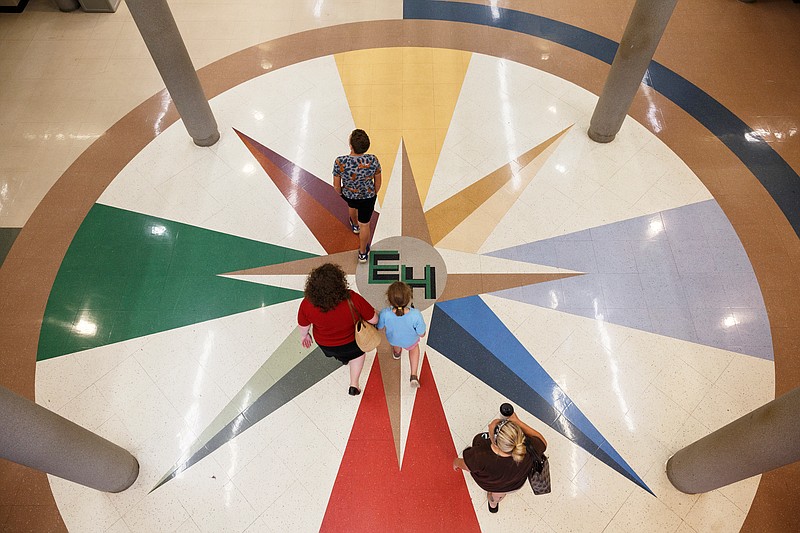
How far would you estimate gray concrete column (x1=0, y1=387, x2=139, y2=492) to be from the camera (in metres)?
3.33

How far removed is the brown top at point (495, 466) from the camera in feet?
12.2

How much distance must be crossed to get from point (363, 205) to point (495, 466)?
277 cm

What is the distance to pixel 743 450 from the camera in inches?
145

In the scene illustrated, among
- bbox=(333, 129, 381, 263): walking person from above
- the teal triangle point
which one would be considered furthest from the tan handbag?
the teal triangle point

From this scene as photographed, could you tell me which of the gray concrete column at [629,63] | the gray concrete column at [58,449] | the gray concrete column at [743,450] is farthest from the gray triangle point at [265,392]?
the gray concrete column at [629,63]

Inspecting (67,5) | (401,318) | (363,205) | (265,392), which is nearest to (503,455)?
(401,318)

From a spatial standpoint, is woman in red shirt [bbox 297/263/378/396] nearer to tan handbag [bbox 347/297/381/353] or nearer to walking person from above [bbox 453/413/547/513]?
tan handbag [bbox 347/297/381/353]

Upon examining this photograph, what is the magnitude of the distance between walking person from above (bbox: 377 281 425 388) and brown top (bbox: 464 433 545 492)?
3.30ft

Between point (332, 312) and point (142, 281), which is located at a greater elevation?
point (332, 312)

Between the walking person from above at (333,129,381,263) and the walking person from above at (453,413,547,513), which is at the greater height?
the walking person from above at (333,129,381,263)

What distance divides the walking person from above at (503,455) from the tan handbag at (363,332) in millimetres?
1128

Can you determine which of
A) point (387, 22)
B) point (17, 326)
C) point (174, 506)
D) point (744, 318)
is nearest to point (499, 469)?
point (174, 506)

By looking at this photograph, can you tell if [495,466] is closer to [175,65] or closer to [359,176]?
[359,176]

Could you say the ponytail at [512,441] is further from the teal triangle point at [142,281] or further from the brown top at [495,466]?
the teal triangle point at [142,281]
